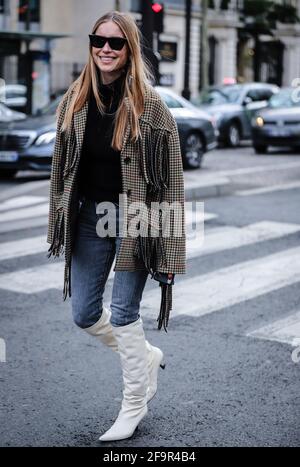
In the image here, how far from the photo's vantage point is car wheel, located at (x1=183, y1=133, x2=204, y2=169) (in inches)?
631

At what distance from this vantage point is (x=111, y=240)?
3.85 meters

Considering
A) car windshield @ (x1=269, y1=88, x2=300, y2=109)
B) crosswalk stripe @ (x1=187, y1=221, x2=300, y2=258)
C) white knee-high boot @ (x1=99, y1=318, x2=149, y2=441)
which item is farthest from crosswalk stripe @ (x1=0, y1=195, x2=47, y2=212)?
car windshield @ (x1=269, y1=88, x2=300, y2=109)

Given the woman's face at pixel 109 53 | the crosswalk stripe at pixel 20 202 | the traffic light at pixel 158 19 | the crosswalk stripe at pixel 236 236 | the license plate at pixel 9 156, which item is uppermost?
the woman's face at pixel 109 53

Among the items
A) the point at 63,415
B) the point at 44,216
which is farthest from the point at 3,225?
Answer: the point at 63,415

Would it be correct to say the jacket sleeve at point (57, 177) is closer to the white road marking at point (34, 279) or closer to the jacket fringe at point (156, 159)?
the jacket fringe at point (156, 159)

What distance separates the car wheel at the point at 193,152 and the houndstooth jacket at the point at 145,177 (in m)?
12.2

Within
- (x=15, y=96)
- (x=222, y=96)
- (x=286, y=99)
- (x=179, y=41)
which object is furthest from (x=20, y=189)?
(x=179, y=41)

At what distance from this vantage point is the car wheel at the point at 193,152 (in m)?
16.0

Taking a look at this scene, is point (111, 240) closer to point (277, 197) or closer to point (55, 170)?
point (55, 170)

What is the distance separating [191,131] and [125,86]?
1250cm

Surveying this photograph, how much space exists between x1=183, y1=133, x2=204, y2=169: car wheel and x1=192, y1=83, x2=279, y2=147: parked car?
5.26m

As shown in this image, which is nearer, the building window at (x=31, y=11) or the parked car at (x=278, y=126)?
the parked car at (x=278, y=126)

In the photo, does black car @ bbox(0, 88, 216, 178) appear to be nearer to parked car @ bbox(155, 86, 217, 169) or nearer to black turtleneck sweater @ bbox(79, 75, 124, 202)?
parked car @ bbox(155, 86, 217, 169)

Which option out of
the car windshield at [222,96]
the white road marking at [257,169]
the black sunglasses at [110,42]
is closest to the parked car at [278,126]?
the white road marking at [257,169]
